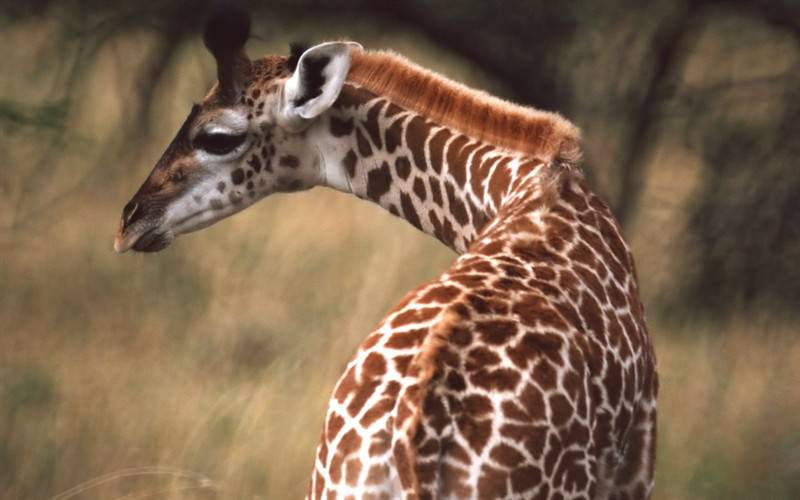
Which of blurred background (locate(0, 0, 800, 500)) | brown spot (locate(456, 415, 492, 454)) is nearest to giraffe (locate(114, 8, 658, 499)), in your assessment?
brown spot (locate(456, 415, 492, 454))

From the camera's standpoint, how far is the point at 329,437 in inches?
165

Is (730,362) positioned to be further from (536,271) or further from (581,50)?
(536,271)

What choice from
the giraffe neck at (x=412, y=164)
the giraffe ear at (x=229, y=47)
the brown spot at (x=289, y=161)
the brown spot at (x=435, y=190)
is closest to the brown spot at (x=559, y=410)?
the giraffe neck at (x=412, y=164)

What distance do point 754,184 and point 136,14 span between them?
10.7ft

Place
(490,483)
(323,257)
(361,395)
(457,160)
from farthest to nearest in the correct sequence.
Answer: (323,257) < (457,160) < (361,395) < (490,483)

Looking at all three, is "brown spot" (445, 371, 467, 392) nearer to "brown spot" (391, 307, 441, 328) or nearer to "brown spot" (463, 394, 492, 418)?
"brown spot" (463, 394, 492, 418)

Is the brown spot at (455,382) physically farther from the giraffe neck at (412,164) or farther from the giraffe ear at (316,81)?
the giraffe ear at (316,81)

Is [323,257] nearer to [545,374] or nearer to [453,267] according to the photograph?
[453,267]

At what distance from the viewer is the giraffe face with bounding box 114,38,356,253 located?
6.06 m

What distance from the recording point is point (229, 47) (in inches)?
242

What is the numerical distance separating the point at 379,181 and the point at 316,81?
1.42 feet

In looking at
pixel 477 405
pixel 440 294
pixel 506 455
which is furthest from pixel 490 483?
pixel 440 294

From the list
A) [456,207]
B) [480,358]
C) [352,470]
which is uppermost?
[456,207]

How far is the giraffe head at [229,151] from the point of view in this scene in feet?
19.9
